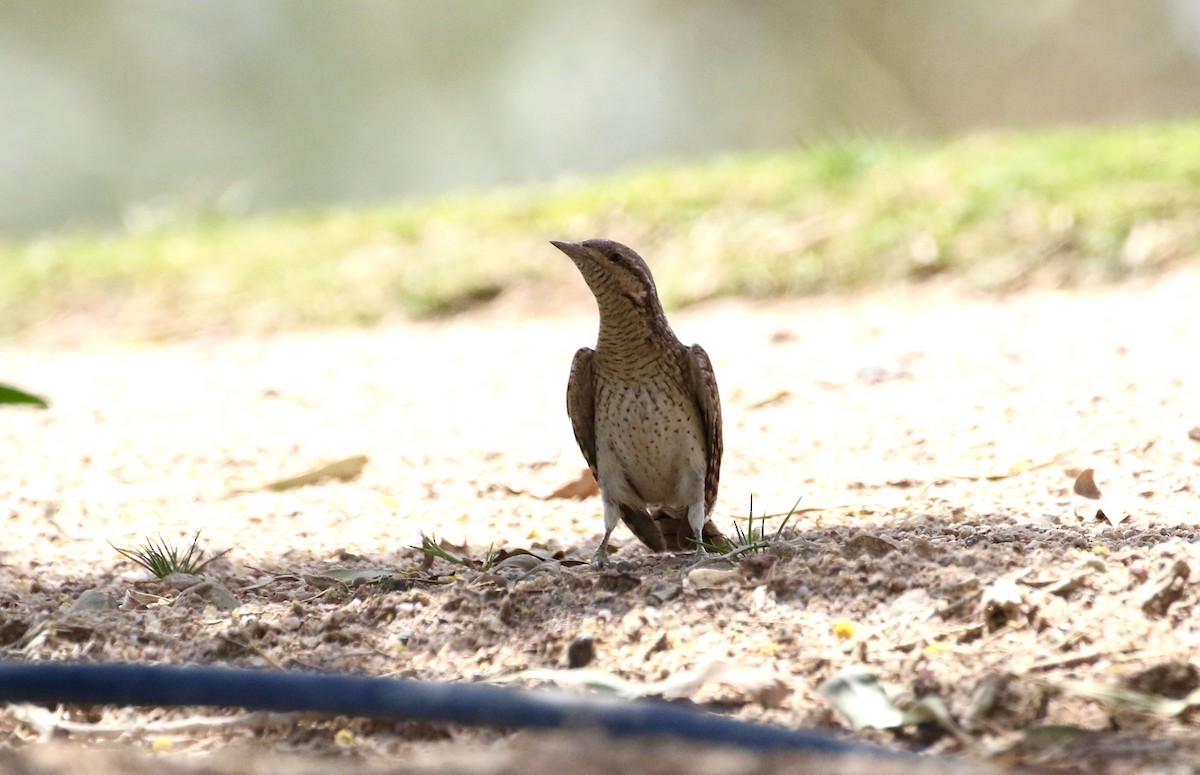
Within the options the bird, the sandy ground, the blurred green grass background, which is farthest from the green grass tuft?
the blurred green grass background

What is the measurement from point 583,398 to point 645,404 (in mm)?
272

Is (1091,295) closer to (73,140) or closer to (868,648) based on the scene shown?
(868,648)

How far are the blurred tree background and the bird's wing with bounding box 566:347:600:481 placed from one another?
56.3 ft

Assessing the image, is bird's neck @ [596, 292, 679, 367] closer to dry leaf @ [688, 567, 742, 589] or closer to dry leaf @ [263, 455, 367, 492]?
dry leaf @ [688, 567, 742, 589]

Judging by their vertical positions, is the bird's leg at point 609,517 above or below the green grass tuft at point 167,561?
above

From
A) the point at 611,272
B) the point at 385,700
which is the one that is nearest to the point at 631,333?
the point at 611,272

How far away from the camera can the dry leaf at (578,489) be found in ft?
16.2

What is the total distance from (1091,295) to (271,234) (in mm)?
5956

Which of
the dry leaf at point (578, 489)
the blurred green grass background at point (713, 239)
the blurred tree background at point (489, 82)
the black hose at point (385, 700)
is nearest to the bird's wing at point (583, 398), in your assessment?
the dry leaf at point (578, 489)

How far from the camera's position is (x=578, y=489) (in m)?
4.95

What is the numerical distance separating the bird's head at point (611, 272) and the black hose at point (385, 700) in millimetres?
1965

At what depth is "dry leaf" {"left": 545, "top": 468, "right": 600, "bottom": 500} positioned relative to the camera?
16.2 ft

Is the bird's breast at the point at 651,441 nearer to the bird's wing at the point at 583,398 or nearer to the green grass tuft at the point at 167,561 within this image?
the bird's wing at the point at 583,398

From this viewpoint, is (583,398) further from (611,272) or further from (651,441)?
(611,272)
